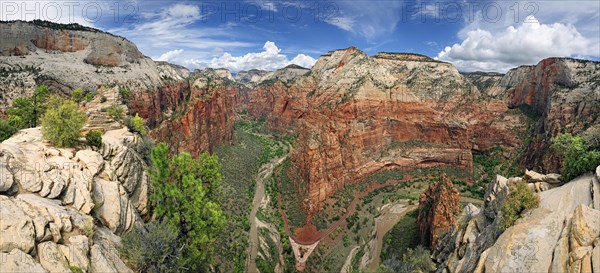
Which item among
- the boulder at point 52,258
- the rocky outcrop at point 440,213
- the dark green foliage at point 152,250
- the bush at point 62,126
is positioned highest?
the bush at point 62,126

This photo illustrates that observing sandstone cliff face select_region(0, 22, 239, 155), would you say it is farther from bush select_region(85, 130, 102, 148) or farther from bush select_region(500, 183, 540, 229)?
bush select_region(500, 183, 540, 229)

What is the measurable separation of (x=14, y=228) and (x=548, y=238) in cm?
2298

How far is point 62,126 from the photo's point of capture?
17.0 metres

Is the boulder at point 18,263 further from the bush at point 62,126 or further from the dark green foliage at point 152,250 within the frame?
the bush at point 62,126

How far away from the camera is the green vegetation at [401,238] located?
35.4 meters

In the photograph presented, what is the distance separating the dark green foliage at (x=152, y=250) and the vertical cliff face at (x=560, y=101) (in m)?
65.6

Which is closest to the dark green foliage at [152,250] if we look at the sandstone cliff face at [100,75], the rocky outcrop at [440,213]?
the rocky outcrop at [440,213]

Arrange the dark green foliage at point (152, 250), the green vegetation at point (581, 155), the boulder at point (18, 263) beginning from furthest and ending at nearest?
1. the green vegetation at point (581, 155)
2. the dark green foliage at point (152, 250)
3. the boulder at point (18, 263)

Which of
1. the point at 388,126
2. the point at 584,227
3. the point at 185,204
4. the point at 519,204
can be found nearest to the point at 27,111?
the point at 185,204

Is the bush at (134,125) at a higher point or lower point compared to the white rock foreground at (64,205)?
higher

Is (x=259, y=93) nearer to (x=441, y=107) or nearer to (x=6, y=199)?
(x=441, y=107)

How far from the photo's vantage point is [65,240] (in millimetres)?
11375

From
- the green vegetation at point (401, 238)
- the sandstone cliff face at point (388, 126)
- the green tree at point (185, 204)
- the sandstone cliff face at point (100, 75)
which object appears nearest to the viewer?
the green tree at point (185, 204)

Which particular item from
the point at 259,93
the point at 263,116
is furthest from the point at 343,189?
the point at 259,93
